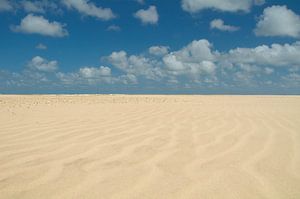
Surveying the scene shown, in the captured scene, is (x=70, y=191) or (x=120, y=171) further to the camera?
(x=120, y=171)

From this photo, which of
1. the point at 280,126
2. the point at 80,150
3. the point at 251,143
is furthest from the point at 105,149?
the point at 280,126

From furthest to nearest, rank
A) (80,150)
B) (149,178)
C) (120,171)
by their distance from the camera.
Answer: (80,150), (120,171), (149,178)

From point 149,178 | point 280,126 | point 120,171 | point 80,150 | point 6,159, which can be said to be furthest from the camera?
point 280,126

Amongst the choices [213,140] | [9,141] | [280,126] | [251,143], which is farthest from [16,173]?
[280,126]

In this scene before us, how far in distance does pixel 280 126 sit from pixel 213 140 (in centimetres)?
195

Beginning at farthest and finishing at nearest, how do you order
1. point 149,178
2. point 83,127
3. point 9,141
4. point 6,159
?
point 83,127 < point 9,141 < point 6,159 < point 149,178

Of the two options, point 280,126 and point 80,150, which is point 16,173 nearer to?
point 80,150

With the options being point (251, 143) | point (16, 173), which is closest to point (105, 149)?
point (16, 173)

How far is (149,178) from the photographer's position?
255cm

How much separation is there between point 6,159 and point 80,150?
72cm

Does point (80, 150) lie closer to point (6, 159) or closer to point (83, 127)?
point (6, 159)

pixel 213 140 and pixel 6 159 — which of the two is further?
pixel 213 140

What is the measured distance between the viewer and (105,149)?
3.51 metres

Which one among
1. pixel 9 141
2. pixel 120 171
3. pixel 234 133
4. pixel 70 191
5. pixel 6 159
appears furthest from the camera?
pixel 234 133
